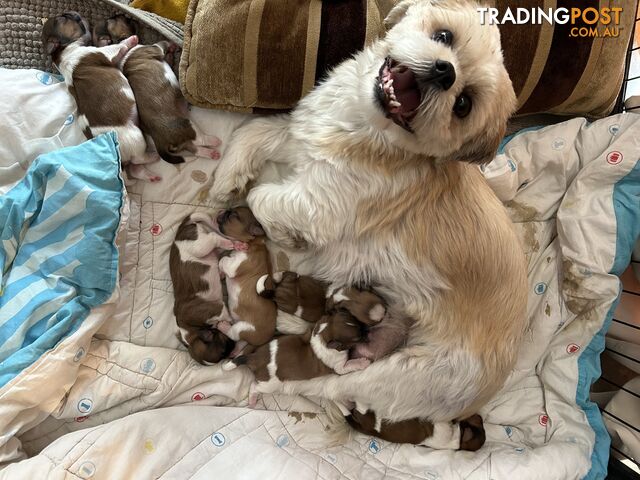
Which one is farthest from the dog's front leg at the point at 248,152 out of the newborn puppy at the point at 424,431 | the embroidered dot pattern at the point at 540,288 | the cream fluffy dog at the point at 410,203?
the embroidered dot pattern at the point at 540,288

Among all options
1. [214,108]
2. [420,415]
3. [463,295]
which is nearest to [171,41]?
[214,108]

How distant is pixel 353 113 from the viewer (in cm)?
197

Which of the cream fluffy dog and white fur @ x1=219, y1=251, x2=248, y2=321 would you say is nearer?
the cream fluffy dog

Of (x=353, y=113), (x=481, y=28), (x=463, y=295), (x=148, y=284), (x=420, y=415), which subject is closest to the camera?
(x=481, y=28)

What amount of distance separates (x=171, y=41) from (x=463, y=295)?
5.76 feet

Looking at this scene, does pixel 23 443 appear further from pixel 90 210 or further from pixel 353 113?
pixel 353 113

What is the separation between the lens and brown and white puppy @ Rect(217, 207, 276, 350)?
233 centimetres

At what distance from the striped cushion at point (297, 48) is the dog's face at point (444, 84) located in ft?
1.48

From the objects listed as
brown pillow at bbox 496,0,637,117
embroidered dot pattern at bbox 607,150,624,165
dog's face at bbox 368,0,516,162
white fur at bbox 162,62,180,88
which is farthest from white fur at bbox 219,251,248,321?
embroidered dot pattern at bbox 607,150,624,165

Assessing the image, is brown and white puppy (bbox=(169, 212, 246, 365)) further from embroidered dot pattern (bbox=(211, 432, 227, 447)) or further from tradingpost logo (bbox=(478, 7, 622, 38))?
tradingpost logo (bbox=(478, 7, 622, 38))

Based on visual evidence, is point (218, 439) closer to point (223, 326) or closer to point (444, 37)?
point (223, 326)

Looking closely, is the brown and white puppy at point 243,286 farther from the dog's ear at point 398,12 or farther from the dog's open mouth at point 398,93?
the dog's ear at point 398,12

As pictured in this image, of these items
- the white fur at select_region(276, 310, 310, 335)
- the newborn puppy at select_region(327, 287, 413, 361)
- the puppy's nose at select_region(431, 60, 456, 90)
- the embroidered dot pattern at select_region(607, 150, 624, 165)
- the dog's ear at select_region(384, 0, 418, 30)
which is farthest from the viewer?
the embroidered dot pattern at select_region(607, 150, 624, 165)

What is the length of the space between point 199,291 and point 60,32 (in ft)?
4.27
